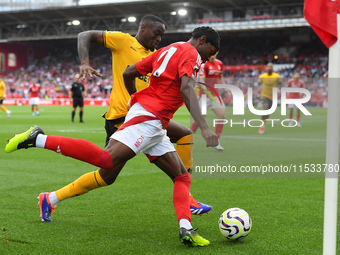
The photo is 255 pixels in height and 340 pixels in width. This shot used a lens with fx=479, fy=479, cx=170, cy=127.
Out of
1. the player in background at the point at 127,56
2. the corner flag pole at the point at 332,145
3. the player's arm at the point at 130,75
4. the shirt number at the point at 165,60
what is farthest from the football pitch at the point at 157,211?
the corner flag pole at the point at 332,145

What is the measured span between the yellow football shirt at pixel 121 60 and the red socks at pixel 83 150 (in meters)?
1.30

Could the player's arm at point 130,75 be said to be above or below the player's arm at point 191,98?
above

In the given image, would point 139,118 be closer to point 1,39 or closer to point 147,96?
point 147,96

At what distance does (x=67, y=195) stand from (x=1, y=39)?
2128 inches

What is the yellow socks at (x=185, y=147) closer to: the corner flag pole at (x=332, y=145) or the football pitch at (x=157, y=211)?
the football pitch at (x=157, y=211)

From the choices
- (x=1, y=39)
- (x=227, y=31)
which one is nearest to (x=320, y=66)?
(x=227, y=31)

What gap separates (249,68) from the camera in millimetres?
44469

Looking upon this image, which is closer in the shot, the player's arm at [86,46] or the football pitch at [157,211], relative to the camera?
the football pitch at [157,211]

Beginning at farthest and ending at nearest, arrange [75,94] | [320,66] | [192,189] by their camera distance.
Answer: [320,66], [75,94], [192,189]

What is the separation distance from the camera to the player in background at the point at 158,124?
3832 mm

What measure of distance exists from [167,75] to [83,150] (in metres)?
0.92

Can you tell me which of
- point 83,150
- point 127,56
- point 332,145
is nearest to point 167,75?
point 83,150

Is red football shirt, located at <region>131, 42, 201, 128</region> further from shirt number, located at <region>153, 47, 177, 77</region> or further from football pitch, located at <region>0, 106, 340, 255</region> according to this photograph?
football pitch, located at <region>0, 106, 340, 255</region>

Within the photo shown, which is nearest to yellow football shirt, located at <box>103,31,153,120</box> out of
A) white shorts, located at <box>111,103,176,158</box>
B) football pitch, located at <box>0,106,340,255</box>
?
football pitch, located at <box>0,106,340,255</box>
